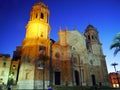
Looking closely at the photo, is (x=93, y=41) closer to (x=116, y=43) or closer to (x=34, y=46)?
(x=34, y=46)

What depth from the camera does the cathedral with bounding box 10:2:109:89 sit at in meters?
28.0

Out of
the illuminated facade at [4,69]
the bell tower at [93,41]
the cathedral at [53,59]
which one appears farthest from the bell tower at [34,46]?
the bell tower at [93,41]

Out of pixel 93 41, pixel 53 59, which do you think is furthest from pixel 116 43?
pixel 93 41

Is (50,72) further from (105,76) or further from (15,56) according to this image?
(15,56)

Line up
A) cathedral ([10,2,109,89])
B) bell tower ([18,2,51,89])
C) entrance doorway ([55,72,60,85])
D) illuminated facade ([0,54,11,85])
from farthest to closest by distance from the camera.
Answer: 1. illuminated facade ([0,54,11,85])
2. entrance doorway ([55,72,60,85])
3. cathedral ([10,2,109,89])
4. bell tower ([18,2,51,89])

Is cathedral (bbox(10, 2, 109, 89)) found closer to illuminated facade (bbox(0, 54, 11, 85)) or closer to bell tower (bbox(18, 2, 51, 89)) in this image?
bell tower (bbox(18, 2, 51, 89))

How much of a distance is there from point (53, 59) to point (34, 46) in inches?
237

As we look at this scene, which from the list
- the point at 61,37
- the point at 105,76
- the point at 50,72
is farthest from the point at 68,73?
the point at 105,76

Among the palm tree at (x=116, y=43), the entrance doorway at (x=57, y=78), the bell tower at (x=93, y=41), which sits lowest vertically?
the entrance doorway at (x=57, y=78)

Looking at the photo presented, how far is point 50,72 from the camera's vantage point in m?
→ 30.7

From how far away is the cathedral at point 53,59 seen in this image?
28.0m

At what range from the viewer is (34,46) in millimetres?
30047

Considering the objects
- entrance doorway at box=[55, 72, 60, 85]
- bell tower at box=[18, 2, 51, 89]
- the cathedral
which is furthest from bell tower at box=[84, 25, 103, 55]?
bell tower at box=[18, 2, 51, 89]

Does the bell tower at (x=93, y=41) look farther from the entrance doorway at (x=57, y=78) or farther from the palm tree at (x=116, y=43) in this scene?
the palm tree at (x=116, y=43)
